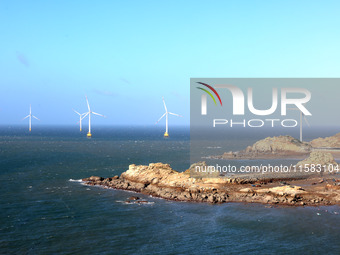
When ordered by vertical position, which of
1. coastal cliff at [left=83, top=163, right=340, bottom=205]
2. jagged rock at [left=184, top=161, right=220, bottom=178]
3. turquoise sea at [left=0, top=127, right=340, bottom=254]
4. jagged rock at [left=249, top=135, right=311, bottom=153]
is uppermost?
jagged rock at [left=249, top=135, right=311, bottom=153]

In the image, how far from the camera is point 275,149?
12800 cm

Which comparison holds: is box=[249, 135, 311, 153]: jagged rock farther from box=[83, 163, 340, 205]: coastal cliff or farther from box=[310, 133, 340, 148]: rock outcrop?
box=[83, 163, 340, 205]: coastal cliff

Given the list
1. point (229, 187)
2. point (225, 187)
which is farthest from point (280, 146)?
point (225, 187)

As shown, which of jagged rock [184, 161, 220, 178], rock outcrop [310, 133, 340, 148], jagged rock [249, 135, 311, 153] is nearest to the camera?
jagged rock [184, 161, 220, 178]

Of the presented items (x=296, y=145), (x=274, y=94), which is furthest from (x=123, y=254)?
(x=296, y=145)

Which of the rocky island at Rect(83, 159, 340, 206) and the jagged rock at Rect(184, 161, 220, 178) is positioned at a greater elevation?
the jagged rock at Rect(184, 161, 220, 178)

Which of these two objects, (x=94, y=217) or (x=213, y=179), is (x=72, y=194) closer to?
(x=94, y=217)

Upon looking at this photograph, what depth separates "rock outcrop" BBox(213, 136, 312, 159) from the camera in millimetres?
123875

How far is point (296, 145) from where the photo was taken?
418ft

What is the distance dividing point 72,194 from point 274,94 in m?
41.7

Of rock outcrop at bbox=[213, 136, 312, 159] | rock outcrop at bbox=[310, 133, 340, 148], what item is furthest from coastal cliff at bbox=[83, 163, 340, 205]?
rock outcrop at bbox=[310, 133, 340, 148]

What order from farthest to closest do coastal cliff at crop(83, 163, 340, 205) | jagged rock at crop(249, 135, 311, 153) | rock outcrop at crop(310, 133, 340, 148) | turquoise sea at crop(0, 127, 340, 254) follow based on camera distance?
1. rock outcrop at crop(310, 133, 340, 148)
2. jagged rock at crop(249, 135, 311, 153)
3. coastal cliff at crop(83, 163, 340, 205)
4. turquoise sea at crop(0, 127, 340, 254)

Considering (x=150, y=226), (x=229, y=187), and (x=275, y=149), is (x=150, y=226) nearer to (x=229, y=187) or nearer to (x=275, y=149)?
(x=229, y=187)

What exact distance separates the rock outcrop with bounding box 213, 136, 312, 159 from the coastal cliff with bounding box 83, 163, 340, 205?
45939mm
